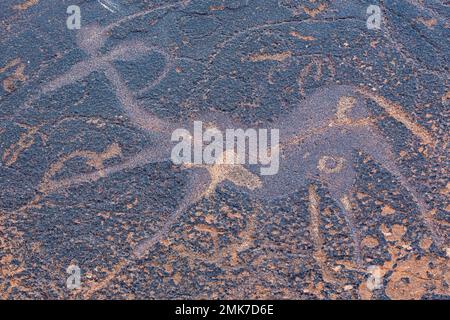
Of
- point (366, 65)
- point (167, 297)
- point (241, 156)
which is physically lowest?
point (167, 297)

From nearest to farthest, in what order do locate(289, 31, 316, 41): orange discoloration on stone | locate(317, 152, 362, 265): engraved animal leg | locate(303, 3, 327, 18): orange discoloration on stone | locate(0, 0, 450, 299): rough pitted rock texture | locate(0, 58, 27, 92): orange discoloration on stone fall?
locate(0, 0, 450, 299): rough pitted rock texture
locate(317, 152, 362, 265): engraved animal leg
locate(0, 58, 27, 92): orange discoloration on stone
locate(289, 31, 316, 41): orange discoloration on stone
locate(303, 3, 327, 18): orange discoloration on stone

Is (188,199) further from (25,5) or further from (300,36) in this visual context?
(25,5)

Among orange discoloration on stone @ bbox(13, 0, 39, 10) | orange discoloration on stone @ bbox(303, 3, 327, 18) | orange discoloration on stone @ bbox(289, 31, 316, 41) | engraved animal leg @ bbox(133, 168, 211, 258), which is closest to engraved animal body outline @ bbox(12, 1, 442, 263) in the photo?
engraved animal leg @ bbox(133, 168, 211, 258)

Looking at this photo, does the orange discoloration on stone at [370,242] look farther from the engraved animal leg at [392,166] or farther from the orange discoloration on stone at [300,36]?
the orange discoloration on stone at [300,36]

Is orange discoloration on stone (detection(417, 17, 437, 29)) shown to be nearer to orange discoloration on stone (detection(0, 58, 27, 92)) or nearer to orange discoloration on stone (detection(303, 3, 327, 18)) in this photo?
orange discoloration on stone (detection(303, 3, 327, 18))

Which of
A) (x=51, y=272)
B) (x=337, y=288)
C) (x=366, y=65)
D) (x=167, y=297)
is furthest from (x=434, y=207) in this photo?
(x=51, y=272)

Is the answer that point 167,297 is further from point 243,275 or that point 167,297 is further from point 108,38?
point 108,38

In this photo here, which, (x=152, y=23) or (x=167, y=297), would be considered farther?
(x=152, y=23)

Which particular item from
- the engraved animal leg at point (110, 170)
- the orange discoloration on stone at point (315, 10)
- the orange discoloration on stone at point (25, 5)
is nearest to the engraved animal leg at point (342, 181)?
the engraved animal leg at point (110, 170)
